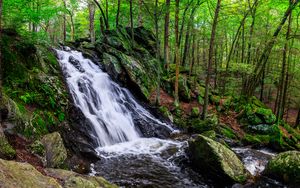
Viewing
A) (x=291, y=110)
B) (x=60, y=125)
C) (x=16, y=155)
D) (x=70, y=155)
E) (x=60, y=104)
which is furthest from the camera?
(x=291, y=110)

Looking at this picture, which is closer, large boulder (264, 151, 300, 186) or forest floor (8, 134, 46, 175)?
forest floor (8, 134, 46, 175)

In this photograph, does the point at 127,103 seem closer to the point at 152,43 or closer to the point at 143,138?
the point at 143,138

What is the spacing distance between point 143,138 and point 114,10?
16.2 m

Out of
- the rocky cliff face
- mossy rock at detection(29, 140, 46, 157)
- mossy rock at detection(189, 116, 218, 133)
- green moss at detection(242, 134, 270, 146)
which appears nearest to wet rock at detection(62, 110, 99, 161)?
mossy rock at detection(29, 140, 46, 157)

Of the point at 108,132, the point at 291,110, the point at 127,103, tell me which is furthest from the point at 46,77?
the point at 291,110

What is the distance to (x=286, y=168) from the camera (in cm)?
795

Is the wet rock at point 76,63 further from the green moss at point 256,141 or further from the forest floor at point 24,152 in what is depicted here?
the green moss at point 256,141

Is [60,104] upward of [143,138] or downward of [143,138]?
upward

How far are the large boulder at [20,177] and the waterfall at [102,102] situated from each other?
574 centimetres

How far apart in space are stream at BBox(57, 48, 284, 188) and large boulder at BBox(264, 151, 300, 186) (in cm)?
97

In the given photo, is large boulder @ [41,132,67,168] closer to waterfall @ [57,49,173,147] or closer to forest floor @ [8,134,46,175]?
forest floor @ [8,134,46,175]

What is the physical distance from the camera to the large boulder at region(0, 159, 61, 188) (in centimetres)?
381

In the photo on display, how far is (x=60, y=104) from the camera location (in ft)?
33.1

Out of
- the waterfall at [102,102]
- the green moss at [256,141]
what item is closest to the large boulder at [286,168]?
the green moss at [256,141]
